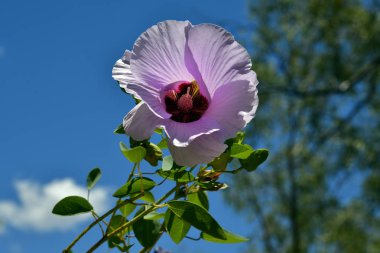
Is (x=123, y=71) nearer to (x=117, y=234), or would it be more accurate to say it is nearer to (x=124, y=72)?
(x=124, y=72)

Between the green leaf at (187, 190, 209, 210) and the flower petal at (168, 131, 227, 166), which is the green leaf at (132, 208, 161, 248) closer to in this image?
the green leaf at (187, 190, 209, 210)

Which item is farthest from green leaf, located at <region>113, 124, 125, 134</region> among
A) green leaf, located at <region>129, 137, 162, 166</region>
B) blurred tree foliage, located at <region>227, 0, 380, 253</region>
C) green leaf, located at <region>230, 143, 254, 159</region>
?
blurred tree foliage, located at <region>227, 0, 380, 253</region>

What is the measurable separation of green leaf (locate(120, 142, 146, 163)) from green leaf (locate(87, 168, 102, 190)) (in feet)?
0.73

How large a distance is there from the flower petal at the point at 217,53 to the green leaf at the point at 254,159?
0.37 feet

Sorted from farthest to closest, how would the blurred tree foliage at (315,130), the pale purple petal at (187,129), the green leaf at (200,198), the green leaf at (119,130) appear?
the blurred tree foliage at (315,130) → the green leaf at (200,198) → the green leaf at (119,130) → the pale purple petal at (187,129)

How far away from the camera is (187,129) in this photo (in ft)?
2.33

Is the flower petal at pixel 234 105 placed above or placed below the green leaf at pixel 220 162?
above

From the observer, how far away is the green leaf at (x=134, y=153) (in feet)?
2.42

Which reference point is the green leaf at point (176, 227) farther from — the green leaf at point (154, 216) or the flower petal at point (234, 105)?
the flower petal at point (234, 105)

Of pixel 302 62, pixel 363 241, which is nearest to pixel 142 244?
pixel 302 62

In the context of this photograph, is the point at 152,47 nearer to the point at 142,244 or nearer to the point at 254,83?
the point at 254,83

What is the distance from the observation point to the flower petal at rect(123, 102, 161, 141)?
2.37ft

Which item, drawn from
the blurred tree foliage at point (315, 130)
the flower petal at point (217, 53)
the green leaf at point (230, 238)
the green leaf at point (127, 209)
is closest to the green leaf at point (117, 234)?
the green leaf at point (127, 209)

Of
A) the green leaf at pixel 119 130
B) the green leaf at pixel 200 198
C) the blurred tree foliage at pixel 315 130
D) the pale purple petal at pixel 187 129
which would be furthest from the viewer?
the blurred tree foliage at pixel 315 130
